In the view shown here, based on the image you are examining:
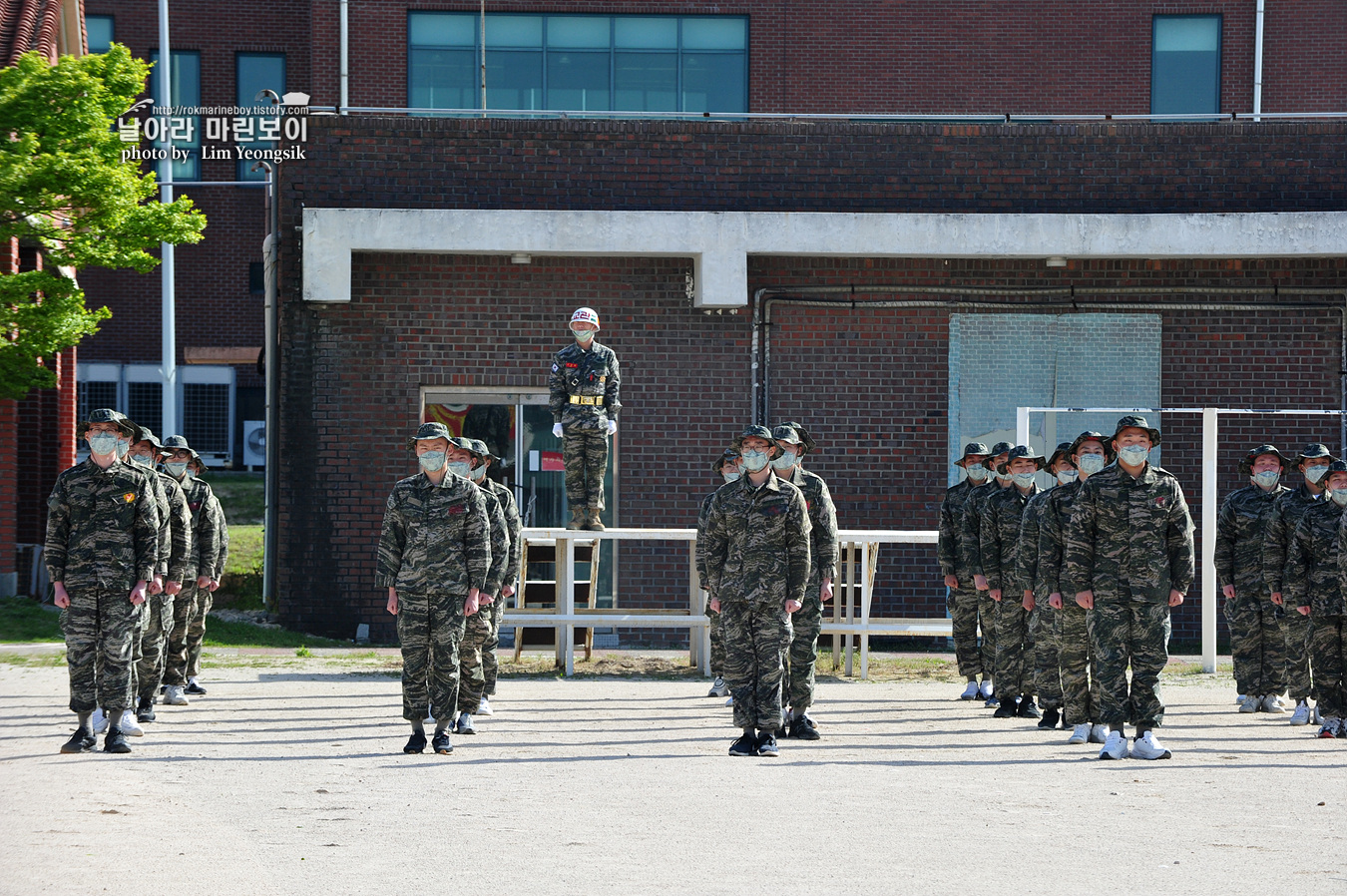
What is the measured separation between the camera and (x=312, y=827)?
7.73 meters

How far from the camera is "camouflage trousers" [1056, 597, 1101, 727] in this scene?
1093 centimetres

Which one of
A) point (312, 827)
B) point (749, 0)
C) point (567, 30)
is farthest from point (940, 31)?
point (312, 827)

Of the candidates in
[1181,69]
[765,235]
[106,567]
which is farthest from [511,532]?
[1181,69]

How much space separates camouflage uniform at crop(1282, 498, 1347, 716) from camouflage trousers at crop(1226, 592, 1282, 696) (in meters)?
0.59

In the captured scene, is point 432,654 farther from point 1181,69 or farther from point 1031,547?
point 1181,69

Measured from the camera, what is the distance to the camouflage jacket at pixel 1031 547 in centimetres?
1165

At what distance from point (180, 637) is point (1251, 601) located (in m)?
8.80

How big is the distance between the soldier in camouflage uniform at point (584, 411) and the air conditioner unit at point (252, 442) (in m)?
22.2

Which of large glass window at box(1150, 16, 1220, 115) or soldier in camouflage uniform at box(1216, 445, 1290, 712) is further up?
large glass window at box(1150, 16, 1220, 115)

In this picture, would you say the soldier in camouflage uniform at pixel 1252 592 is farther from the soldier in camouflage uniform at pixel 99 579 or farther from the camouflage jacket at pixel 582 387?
the soldier in camouflage uniform at pixel 99 579

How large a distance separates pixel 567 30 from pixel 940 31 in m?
6.19

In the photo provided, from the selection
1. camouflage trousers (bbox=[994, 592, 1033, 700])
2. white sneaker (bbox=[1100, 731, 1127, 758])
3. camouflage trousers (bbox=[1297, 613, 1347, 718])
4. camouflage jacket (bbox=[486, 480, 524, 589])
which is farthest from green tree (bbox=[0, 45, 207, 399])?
camouflage trousers (bbox=[1297, 613, 1347, 718])

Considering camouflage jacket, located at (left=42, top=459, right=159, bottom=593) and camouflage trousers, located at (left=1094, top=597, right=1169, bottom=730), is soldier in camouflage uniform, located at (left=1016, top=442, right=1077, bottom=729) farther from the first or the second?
camouflage jacket, located at (left=42, top=459, right=159, bottom=593)

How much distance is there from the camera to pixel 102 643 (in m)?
10.2
